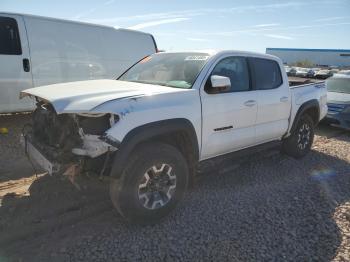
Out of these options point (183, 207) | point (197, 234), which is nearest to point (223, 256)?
point (197, 234)

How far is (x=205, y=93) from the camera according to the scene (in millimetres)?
3719

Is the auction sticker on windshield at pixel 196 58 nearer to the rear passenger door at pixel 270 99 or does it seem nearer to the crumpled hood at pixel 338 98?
the rear passenger door at pixel 270 99

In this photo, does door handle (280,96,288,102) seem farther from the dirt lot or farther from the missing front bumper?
the missing front bumper

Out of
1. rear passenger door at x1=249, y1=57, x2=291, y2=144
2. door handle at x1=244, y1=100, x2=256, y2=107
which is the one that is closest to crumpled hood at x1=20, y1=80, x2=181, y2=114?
door handle at x1=244, y1=100, x2=256, y2=107

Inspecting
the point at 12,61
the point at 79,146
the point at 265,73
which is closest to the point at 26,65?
the point at 12,61

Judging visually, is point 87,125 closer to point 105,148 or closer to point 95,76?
point 105,148

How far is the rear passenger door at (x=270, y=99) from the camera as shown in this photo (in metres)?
4.58

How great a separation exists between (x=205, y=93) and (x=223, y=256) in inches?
68.9

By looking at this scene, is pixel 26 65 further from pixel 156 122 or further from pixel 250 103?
pixel 250 103

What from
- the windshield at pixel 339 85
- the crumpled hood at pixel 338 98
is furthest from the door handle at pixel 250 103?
the windshield at pixel 339 85

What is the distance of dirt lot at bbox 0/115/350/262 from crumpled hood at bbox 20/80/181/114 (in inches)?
28.9

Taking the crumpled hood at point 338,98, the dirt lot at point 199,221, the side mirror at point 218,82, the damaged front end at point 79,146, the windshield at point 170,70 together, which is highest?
the windshield at point 170,70

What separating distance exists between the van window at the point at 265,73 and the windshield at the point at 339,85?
5106 millimetres

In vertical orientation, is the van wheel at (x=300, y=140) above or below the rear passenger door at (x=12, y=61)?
below
